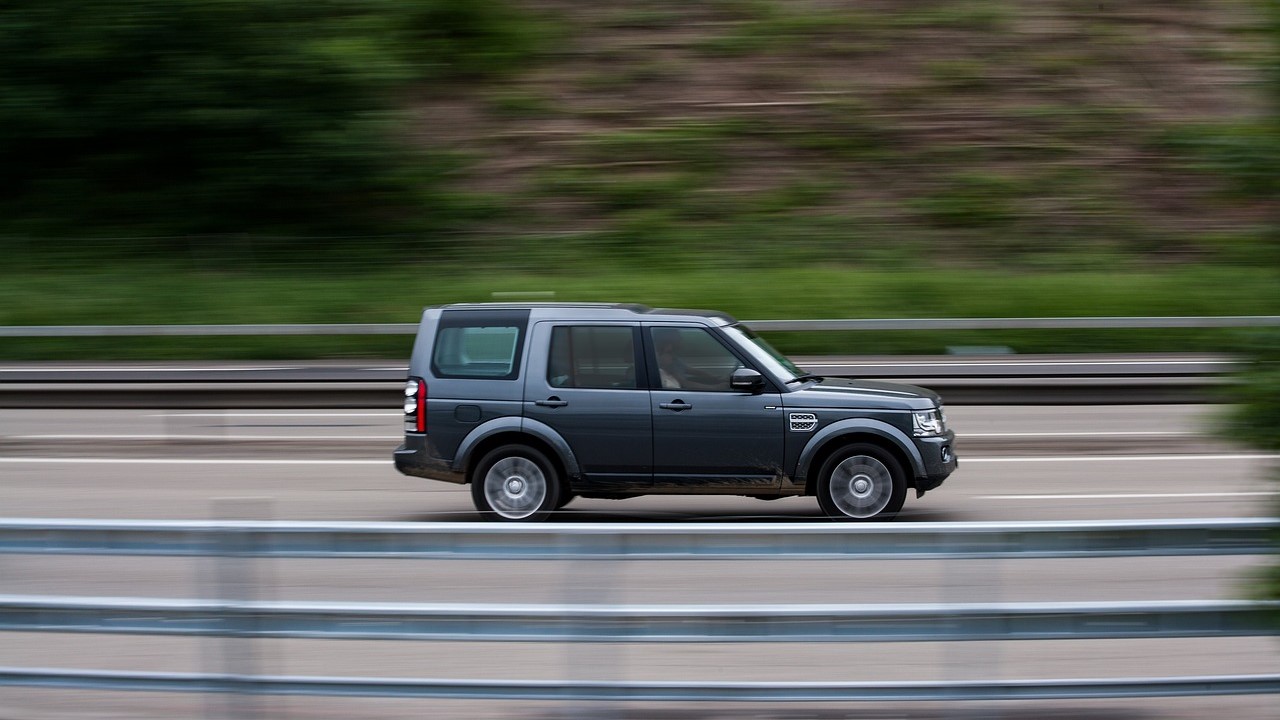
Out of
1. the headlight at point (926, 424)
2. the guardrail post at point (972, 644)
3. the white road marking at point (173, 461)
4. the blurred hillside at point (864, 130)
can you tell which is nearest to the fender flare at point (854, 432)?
the headlight at point (926, 424)

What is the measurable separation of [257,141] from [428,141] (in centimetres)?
327

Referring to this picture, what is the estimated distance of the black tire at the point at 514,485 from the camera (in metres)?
9.44

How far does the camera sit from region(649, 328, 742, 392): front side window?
941 cm

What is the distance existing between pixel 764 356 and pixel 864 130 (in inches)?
584

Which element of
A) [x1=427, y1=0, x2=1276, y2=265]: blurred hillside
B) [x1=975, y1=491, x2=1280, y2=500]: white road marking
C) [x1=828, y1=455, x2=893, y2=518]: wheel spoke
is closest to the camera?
[x1=828, y1=455, x2=893, y2=518]: wheel spoke

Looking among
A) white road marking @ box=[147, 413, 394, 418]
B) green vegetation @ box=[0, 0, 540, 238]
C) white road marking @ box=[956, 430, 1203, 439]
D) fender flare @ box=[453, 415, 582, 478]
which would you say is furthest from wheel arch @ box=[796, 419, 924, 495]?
green vegetation @ box=[0, 0, 540, 238]

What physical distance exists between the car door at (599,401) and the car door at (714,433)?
0.41 ft

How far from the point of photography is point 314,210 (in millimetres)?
22531

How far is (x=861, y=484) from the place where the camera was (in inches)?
369

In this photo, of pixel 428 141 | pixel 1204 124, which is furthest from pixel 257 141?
pixel 1204 124

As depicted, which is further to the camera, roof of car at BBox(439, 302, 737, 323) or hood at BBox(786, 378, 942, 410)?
roof of car at BBox(439, 302, 737, 323)

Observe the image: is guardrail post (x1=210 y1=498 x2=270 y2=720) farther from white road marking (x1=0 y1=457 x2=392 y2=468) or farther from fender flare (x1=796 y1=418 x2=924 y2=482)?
white road marking (x1=0 y1=457 x2=392 y2=468)

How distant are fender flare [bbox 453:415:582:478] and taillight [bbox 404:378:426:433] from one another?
35cm

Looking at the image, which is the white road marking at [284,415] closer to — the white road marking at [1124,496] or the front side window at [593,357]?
the front side window at [593,357]
